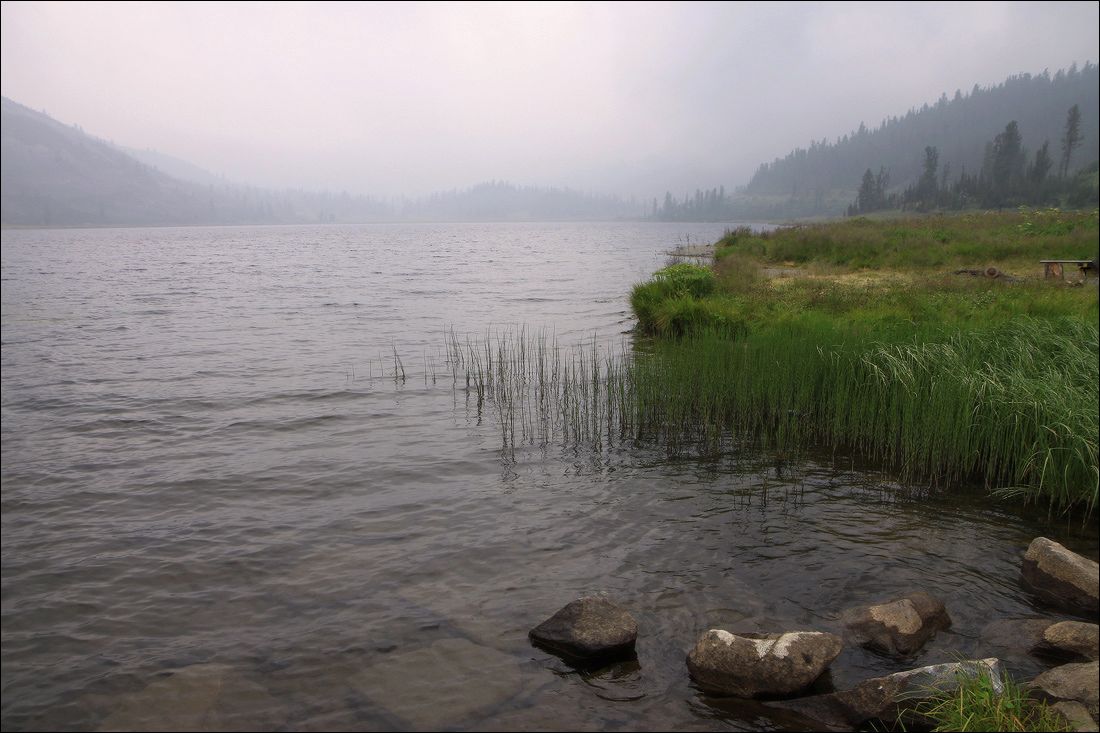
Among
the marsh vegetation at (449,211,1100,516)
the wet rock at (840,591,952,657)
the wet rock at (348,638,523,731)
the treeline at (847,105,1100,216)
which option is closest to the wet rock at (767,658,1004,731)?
the wet rock at (840,591,952,657)

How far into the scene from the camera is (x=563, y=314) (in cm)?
2614

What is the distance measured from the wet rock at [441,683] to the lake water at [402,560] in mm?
20

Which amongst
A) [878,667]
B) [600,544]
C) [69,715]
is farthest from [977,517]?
[69,715]

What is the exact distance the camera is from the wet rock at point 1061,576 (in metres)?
5.48

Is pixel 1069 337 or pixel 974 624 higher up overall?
pixel 1069 337

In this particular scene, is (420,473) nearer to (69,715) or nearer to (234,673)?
(234,673)

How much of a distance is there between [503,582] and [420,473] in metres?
3.46

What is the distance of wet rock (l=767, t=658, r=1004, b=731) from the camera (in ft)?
13.3

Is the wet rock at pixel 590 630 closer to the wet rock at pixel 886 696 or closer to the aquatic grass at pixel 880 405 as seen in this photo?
the wet rock at pixel 886 696

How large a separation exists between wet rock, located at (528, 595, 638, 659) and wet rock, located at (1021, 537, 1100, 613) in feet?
14.1

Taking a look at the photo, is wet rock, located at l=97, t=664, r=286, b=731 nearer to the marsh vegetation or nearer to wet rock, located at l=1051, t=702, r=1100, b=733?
wet rock, located at l=1051, t=702, r=1100, b=733

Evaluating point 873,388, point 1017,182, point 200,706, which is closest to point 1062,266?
point 873,388

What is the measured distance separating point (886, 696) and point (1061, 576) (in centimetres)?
307

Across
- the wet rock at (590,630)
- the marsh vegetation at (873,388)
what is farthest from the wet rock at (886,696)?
the marsh vegetation at (873,388)
